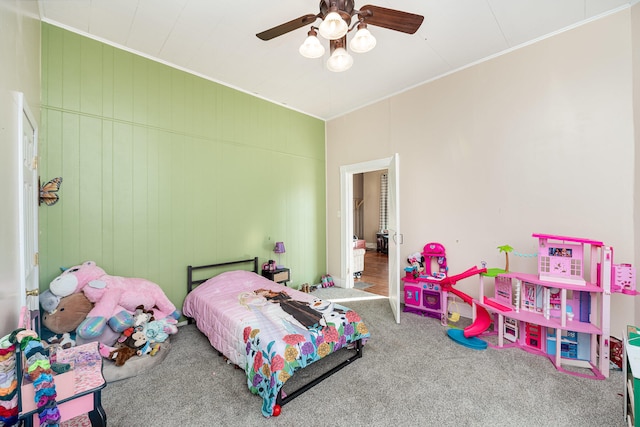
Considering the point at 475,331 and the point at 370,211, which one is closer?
the point at 475,331

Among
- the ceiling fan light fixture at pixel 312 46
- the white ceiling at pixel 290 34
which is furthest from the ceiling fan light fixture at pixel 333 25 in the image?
the white ceiling at pixel 290 34

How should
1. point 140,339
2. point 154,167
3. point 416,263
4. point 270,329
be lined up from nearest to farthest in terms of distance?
point 270,329 → point 140,339 → point 154,167 → point 416,263

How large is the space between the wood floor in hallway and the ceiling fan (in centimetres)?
358

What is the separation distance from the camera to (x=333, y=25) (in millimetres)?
1574

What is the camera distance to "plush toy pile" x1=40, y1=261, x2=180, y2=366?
85.3 inches

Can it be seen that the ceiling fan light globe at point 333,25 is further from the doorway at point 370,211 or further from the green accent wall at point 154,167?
the doorway at point 370,211

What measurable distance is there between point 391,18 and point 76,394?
2731mm

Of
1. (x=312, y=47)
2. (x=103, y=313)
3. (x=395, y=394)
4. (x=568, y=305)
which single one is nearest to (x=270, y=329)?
(x=395, y=394)

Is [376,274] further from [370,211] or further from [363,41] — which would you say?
[363,41]

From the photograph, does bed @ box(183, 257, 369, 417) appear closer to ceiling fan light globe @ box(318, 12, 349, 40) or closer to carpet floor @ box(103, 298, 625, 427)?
carpet floor @ box(103, 298, 625, 427)

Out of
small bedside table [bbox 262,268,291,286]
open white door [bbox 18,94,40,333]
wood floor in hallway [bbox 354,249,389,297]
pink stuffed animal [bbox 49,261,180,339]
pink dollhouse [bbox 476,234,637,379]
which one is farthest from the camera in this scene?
wood floor in hallway [bbox 354,249,389,297]

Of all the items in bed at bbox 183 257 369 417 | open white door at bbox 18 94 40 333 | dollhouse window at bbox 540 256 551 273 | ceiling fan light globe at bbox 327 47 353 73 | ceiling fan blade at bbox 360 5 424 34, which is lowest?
bed at bbox 183 257 369 417

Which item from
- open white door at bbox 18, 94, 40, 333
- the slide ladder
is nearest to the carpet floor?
the slide ladder

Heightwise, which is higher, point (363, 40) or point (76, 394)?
point (363, 40)
